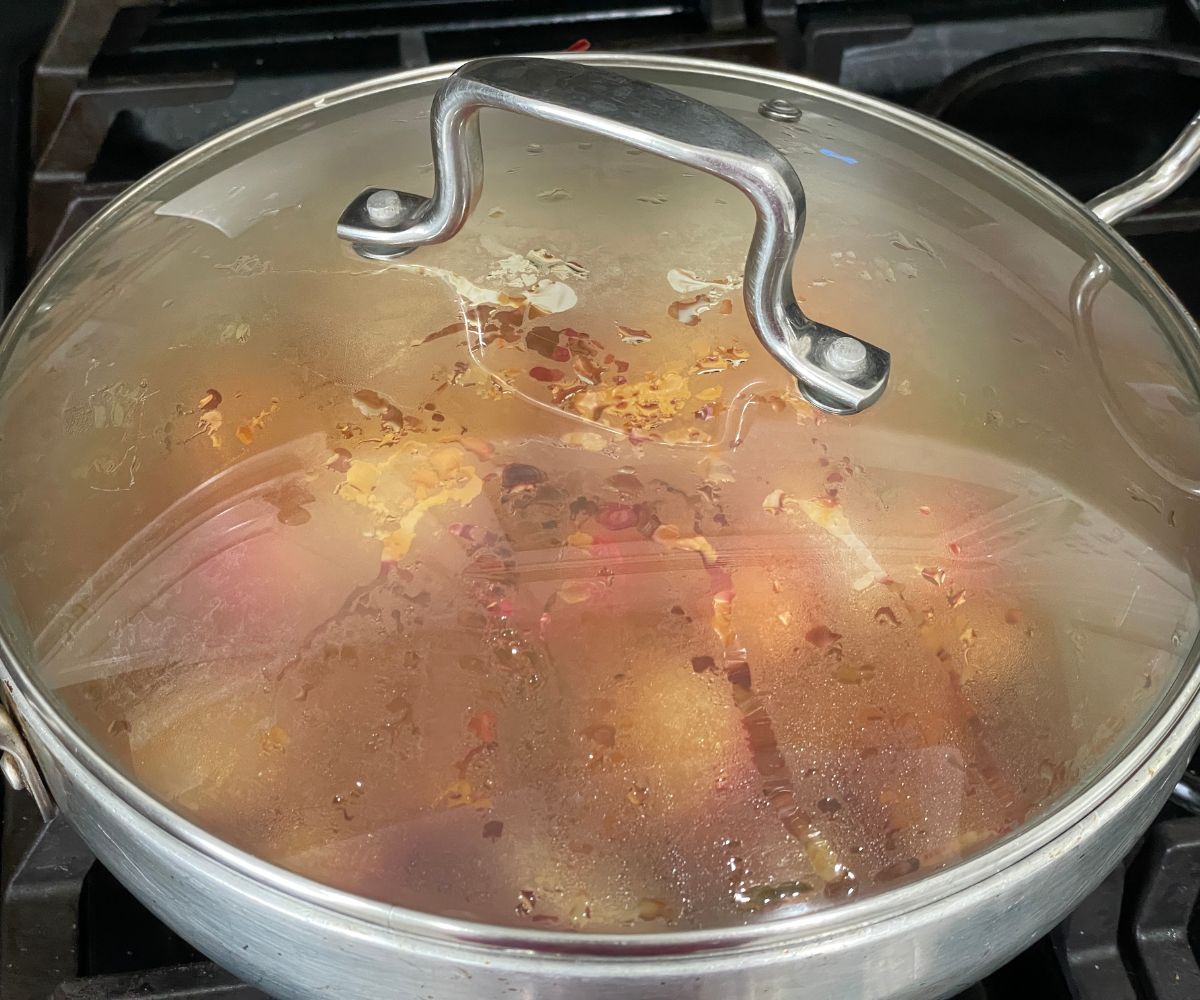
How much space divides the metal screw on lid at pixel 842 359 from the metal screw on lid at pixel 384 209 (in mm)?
250

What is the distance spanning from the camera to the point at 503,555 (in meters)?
0.52

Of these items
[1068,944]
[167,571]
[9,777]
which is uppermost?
[167,571]

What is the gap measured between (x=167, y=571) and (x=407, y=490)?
121 mm

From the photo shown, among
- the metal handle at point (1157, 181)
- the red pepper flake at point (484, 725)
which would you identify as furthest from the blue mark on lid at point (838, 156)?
the red pepper flake at point (484, 725)

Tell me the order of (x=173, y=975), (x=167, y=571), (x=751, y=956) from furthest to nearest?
(x=173, y=975) < (x=167, y=571) < (x=751, y=956)

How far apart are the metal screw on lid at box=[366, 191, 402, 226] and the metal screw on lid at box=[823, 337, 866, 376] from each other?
0.25 m

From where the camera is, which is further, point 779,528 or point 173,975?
point 173,975

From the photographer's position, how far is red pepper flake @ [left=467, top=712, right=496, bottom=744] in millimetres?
488

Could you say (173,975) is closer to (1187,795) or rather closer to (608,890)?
(608,890)

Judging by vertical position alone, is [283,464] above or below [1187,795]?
above

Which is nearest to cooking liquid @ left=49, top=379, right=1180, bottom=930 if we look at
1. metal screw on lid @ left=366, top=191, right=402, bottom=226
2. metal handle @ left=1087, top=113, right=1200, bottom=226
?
metal screw on lid @ left=366, top=191, right=402, bottom=226

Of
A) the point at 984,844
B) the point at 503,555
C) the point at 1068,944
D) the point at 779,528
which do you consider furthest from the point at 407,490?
the point at 1068,944

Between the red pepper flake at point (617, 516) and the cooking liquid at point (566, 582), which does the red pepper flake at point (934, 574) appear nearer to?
the cooking liquid at point (566, 582)

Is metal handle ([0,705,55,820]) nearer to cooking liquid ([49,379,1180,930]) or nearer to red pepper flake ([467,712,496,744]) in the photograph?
cooking liquid ([49,379,1180,930])
